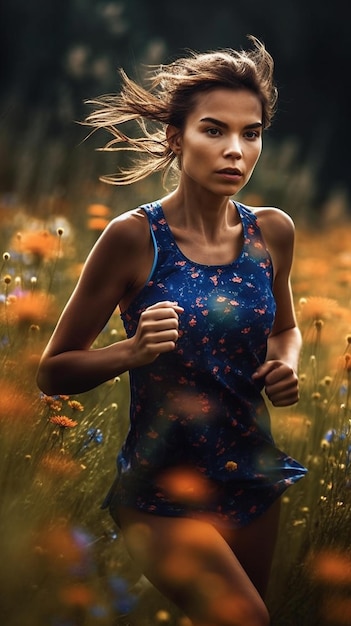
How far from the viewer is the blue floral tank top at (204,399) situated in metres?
1.66

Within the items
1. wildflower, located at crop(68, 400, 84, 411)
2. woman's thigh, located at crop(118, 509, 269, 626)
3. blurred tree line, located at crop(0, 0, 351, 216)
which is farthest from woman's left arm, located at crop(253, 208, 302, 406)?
blurred tree line, located at crop(0, 0, 351, 216)

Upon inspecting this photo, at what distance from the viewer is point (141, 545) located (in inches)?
66.4

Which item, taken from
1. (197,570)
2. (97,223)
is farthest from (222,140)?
(97,223)

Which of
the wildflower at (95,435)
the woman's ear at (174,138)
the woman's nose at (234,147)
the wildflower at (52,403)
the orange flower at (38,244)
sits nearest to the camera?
the woman's nose at (234,147)

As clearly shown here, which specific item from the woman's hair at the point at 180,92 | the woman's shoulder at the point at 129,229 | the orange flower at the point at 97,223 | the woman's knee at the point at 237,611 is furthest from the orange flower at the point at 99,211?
the woman's knee at the point at 237,611

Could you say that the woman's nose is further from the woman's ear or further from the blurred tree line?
the blurred tree line

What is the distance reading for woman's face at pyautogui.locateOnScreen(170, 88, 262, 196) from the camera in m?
1.63

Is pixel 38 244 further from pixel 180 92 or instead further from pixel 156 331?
pixel 156 331

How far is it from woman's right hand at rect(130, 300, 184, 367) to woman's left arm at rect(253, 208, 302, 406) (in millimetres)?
250

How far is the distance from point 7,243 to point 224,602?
1334 mm

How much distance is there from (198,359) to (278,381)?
0.50 ft

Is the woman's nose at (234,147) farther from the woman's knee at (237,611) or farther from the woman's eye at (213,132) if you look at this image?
the woman's knee at (237,611)

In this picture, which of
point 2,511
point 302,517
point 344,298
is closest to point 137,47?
point 344,298

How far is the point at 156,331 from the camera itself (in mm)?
1520
